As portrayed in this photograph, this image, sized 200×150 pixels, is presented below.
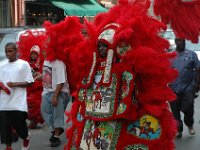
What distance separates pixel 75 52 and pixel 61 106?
3154 millimetres

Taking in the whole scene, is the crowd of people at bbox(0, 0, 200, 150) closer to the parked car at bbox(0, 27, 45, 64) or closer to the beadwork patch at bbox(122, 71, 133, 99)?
the beadwork patch at bbox(122, 71, 133, 99)

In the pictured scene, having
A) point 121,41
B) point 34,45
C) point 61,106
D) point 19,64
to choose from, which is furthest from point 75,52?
point 34,45

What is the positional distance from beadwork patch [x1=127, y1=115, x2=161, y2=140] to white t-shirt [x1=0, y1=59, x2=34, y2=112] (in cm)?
267

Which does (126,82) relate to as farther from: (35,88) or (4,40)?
(4,40)

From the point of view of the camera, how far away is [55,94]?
794 centimetres

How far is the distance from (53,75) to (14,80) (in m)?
0.91

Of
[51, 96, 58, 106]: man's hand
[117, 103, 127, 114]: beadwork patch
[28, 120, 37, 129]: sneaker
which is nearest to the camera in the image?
[117, 103, 127, 114]: beadwork patch

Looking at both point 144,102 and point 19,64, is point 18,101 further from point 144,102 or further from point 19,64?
point 144,102

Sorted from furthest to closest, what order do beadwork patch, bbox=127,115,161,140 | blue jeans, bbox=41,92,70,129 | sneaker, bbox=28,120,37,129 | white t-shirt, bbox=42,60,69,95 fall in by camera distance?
1. sneaker, bbox=28,120,37,129
2. blue jeans, bbox=41,92,70,129
3. white t-shirt, bbox=42,60,69,95
4. beadwork patch, bbox=127,115,161,140

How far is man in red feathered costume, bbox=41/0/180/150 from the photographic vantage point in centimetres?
462

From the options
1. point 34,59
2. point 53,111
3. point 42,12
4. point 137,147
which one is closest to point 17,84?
point 53,111

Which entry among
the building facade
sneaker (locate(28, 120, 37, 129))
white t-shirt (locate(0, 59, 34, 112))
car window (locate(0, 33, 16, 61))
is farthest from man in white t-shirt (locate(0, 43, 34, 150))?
the building facade

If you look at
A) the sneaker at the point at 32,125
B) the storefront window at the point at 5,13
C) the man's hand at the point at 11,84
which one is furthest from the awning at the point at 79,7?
the man's hand at the point at 11,84

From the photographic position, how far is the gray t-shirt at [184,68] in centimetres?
856
